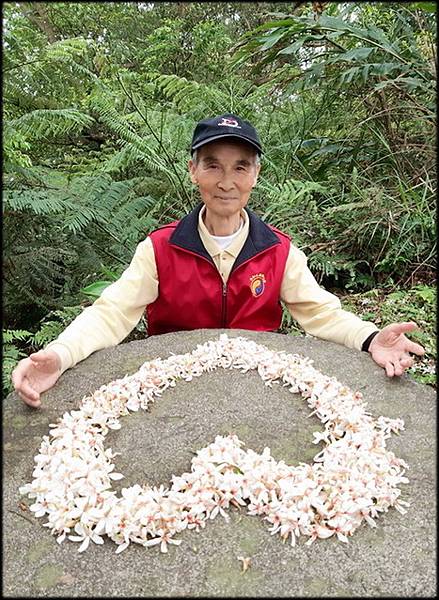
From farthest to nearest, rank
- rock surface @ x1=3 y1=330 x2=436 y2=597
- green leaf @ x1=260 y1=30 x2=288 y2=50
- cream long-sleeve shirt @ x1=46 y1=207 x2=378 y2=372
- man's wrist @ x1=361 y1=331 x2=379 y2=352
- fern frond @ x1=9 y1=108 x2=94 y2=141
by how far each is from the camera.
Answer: fern frond @ x1=9 y1=108 x2=94 y2=141, green leaf @ x1=260 y1=30 x2=288 y2=50, cream long-sleeve shirt @ x1=46 y1=207 x2=378 y2=372, man's wrist @ x1=361 y1=331 x2=379 y2=352, rock surface @ x1=3 y1=330 x2=436 y2=597

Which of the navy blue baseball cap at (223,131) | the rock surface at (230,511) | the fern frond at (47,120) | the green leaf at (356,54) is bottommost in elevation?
the rock surface at (230,511)

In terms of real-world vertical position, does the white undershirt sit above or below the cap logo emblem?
below

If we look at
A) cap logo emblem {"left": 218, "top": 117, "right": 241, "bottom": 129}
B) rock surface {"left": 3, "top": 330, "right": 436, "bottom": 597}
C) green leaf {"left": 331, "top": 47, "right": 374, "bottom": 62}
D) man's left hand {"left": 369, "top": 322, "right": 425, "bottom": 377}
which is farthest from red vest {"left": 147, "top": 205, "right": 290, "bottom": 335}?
green leaf {"left": 331, "top": 47, "right": 374, "bottom": 62}

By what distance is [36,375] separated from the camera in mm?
2322

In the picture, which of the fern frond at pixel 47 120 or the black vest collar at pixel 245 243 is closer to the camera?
the black vest collar at pixel 245 243

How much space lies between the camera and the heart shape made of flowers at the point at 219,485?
1605 millimetres

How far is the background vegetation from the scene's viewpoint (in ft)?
13.6

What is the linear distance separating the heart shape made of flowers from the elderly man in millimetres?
648

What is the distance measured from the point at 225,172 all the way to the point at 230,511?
1729mm

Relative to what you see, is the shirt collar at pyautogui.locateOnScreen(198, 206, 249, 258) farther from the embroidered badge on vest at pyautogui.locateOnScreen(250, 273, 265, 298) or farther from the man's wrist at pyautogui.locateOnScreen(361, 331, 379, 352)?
the man's wrist at pyautogui.locateOnScreen(361, 331, 379, 352)

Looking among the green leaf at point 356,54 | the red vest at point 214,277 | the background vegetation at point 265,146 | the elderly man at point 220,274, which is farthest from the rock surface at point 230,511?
the green leaf at point 356,54

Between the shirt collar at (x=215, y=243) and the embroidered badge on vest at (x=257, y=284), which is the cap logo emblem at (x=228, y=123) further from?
the embroidered badge on vest at (x=257, y=284)

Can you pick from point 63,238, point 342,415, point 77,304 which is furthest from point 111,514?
point 63,238

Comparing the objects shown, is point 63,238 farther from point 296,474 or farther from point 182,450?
point 296,474
